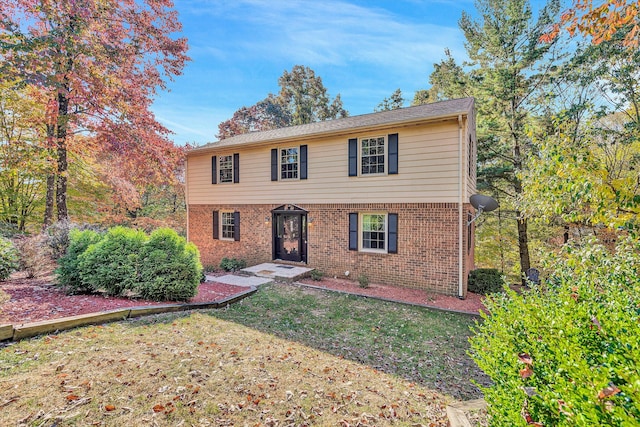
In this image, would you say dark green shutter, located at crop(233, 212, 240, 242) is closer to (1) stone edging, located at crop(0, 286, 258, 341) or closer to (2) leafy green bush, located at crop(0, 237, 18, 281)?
(1) stone edging, located at crop(0, 286, 258, 341)

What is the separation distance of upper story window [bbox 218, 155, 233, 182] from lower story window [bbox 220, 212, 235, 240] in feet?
5.29

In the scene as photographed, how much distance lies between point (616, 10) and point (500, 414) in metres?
5.21

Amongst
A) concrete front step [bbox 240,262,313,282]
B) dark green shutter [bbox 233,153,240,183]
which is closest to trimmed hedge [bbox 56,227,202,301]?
concrete front step [bbox 240,262,313,282]

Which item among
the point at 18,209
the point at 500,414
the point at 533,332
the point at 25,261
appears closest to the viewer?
the point at 500,414

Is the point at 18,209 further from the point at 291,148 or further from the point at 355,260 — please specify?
the point at 355,260

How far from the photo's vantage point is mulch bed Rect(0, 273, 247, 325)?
4547mm

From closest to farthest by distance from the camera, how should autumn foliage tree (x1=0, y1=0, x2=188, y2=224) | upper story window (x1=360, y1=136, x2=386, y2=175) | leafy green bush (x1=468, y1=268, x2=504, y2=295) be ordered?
autumn foliage tree (x1=0, y1=0, x2=188, y2=224) → leafy green bush (x1=468, y1=268, x2=504, y2=295) → upper story window (x1=360, y1=136, x2=386, y2=175)

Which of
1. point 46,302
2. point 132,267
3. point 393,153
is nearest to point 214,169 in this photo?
point 132,267

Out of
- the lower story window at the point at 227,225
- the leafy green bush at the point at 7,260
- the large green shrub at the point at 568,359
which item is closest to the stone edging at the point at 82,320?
the leafy green bush at the point at 7,260

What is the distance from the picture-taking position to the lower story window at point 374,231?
9964mm

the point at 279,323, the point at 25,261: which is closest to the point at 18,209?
the point at 25,261

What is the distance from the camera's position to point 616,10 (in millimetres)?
3775

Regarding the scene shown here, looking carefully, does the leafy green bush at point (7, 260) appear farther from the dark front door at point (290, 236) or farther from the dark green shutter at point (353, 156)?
the dark green shutter at point (353, 156)

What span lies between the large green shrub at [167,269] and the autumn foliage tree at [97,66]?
6.02 meters
